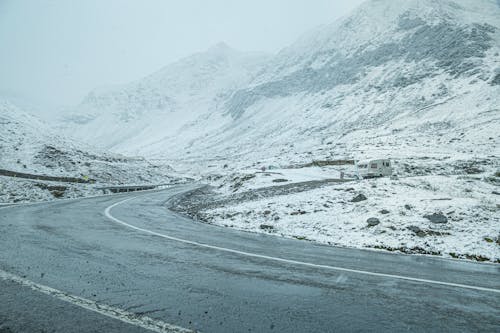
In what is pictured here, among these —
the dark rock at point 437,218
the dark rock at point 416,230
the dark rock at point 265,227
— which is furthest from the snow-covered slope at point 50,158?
the dark rock at point 437,218

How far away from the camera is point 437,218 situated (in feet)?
40.4

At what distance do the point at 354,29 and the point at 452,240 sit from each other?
215140mm

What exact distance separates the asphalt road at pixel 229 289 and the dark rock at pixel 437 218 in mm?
4188

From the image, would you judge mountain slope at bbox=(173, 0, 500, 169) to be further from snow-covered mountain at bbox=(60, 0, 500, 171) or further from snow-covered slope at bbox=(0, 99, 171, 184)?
snow-covered slope at bbox=(0, 99, 171, 184)

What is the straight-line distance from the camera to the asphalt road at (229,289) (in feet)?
12.8

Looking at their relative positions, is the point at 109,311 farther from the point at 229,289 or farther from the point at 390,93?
the point at 390,93

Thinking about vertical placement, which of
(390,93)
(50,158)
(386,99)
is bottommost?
(50,158)

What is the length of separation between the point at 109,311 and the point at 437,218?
478 inches

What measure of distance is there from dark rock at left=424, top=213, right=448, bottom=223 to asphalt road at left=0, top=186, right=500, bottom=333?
4.19 m

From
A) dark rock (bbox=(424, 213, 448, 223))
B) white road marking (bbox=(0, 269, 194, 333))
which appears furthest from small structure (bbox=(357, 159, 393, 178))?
white road marking (bbox=(0, 269, 194, 333))

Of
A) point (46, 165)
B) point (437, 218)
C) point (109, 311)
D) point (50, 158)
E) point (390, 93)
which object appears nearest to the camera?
point (109, 311)

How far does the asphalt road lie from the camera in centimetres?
390

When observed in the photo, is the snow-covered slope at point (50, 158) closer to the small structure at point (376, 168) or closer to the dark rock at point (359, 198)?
the dark rock at point (359, 198)

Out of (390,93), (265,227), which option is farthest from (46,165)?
(390,93)
